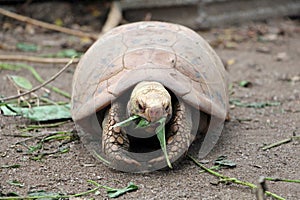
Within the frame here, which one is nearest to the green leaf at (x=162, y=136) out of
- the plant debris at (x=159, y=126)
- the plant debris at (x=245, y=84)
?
the plant debris at (x=159, y=126)

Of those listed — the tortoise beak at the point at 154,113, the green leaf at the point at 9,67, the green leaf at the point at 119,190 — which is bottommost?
the green leaf at the point at 119,190

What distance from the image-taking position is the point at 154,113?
2488mm

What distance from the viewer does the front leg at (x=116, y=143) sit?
2.66 meters

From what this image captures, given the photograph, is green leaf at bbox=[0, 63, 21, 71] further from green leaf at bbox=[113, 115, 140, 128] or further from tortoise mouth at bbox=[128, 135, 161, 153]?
green leaf at bbox=[113, 115, 140, 128]

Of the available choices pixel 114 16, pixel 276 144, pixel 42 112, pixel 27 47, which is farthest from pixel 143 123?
pixel 114 16

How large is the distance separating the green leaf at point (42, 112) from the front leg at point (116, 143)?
0.65m

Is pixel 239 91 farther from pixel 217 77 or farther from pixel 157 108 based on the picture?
pixel 157 108

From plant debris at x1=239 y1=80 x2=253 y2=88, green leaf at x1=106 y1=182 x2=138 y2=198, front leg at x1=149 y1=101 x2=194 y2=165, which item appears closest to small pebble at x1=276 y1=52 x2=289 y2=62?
plant debris at x1=239 y1=80 x2=253 y2=88

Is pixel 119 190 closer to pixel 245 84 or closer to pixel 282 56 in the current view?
pixel 245 84

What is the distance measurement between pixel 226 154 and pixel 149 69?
590 millimetres

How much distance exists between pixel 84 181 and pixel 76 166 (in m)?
0.19

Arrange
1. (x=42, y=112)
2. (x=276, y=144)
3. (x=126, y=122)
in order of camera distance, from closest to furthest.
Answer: (x=126, y=122)
(x=276, y=144)
(x=42, y=112)

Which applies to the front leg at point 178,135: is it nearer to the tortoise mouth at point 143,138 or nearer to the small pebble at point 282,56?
the tortoise mouth at point 143,138

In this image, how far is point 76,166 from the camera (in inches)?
108
